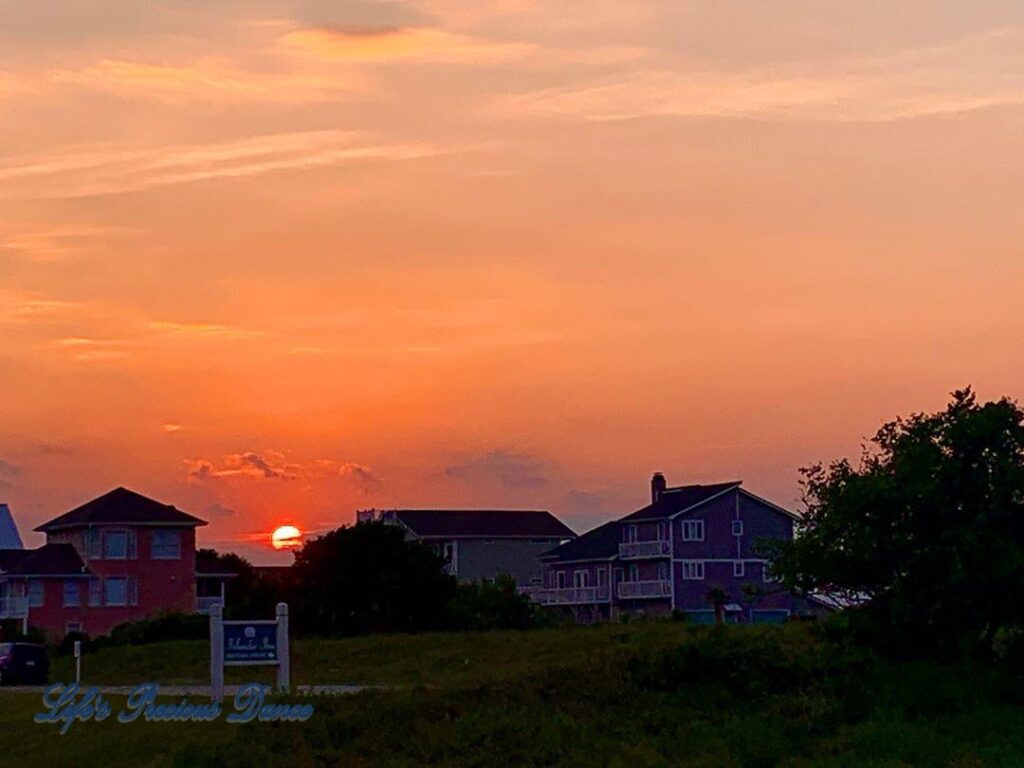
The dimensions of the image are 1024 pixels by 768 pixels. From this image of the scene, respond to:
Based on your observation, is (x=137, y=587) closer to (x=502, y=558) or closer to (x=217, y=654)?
(x=502, y=558)

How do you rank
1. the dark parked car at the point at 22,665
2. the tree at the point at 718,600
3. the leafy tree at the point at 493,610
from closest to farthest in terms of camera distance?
1. the dark parked car at the point at 22,665
2. the leafy tree at the point at 493,610
3. the tree at the point at 718,600

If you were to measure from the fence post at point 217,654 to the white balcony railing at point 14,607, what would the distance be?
65.7 metres

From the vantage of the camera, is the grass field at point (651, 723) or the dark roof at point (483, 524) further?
the dark roof at point (483, 524)

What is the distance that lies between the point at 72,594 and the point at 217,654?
6602 cm

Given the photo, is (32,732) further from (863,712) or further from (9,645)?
(9,645)

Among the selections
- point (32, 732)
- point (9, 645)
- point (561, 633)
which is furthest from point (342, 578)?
point (32, 732)

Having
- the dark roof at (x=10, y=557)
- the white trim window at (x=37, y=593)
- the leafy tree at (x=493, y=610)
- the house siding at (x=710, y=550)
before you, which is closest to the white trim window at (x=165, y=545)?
the white trim window at (x=37, y=593)

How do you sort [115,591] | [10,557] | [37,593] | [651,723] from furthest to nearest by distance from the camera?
[10,557], [115,591], [37,593], [651,723]

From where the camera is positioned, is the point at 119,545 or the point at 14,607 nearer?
the point at 119,545

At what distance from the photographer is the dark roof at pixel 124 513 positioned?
9262 centimetres

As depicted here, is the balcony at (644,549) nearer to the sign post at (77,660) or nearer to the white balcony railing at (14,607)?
the white balcony railing at (14,607)

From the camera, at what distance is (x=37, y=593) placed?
92250 millimetres

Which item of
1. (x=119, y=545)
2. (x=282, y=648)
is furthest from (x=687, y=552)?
(x=282, y=648)

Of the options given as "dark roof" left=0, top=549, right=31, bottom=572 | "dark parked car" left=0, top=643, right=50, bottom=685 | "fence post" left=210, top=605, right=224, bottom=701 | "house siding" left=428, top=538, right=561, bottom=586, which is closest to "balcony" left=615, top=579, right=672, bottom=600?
"house siding" left=428, top=538, right=561, bottom=586
